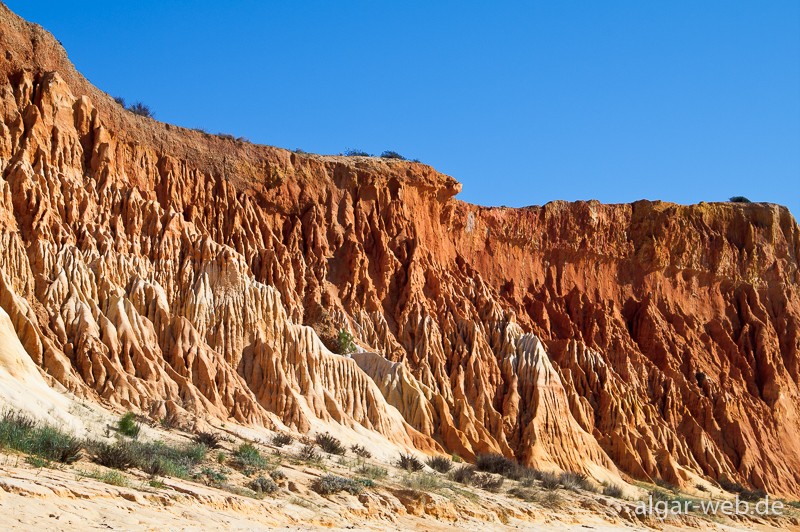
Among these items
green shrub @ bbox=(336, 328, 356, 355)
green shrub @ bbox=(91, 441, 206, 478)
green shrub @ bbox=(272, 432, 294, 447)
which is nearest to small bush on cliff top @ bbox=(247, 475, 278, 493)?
green shrub @ bbox=(91, 441, 206, 478)

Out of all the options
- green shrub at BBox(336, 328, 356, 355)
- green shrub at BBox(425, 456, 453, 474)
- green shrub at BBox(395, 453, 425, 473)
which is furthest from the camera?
green shrub at BBox(336, 328, 356, 355)

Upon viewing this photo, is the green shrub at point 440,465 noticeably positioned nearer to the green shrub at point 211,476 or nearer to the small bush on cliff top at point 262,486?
the small bush on cliff top at point 262,486

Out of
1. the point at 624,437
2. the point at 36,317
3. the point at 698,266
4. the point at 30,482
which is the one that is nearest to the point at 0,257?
the point at 36,317

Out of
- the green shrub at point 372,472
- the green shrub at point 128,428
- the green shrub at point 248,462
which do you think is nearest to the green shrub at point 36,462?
the green shrub at point 248,462

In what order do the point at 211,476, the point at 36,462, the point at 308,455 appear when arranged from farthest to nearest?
the point at 308,455
the point at 211,476
the point at 36,462

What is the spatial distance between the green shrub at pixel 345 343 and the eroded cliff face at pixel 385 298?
1.82 feet

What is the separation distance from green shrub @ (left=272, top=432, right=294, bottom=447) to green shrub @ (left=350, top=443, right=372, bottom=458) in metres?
2.43

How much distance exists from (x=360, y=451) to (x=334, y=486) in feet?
39.8

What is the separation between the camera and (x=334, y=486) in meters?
20.0

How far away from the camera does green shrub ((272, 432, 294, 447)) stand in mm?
28691

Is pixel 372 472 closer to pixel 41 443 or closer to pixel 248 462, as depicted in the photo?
pixel 248 462

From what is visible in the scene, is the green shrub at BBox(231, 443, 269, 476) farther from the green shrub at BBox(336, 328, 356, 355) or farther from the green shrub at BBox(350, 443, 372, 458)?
the green shrub at BBox(336, 328, 356, 355)

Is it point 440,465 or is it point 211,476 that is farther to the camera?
point 440,465

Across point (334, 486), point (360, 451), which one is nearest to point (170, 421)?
point (360, 451)
